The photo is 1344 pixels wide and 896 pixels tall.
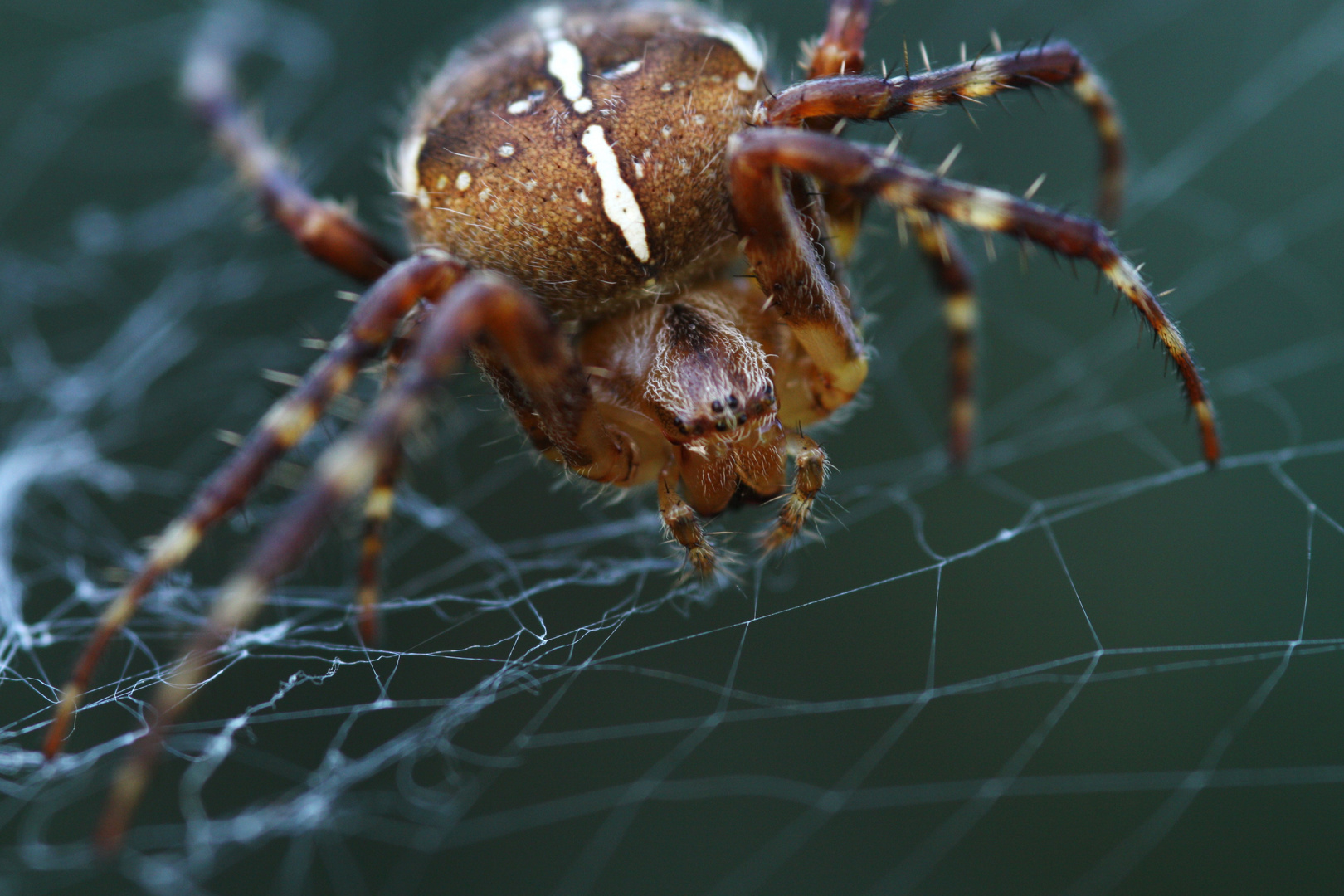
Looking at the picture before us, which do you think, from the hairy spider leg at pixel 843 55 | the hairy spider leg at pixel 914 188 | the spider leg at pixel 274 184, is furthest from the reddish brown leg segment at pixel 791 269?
the spider leg at pixel 274 184

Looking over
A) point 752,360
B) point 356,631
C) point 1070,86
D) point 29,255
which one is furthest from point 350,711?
point 29,255

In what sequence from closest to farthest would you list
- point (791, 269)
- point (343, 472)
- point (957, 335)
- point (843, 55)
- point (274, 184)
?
point (343, 472), point (791, 269), point (843, 55), point (274, 184), point (957, 335)

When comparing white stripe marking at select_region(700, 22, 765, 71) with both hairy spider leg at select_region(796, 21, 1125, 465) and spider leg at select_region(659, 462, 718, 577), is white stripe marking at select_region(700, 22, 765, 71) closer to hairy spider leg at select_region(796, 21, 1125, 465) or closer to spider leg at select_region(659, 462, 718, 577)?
hairy spider leg at select_region(796, 21, 1125, 465)

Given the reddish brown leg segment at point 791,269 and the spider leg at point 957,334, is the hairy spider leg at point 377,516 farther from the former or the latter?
the spider leg at point 957,334

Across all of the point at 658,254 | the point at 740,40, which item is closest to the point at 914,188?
the point at 658,254

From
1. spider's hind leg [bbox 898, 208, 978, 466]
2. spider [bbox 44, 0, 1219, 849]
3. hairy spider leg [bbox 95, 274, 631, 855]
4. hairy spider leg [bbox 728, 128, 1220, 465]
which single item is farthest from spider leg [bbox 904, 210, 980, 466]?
hairy spider leg [bbox 95, 274, 631, 855]

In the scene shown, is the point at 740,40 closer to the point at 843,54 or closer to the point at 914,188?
the point at 843,54

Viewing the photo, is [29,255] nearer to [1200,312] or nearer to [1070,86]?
[1070,86]
